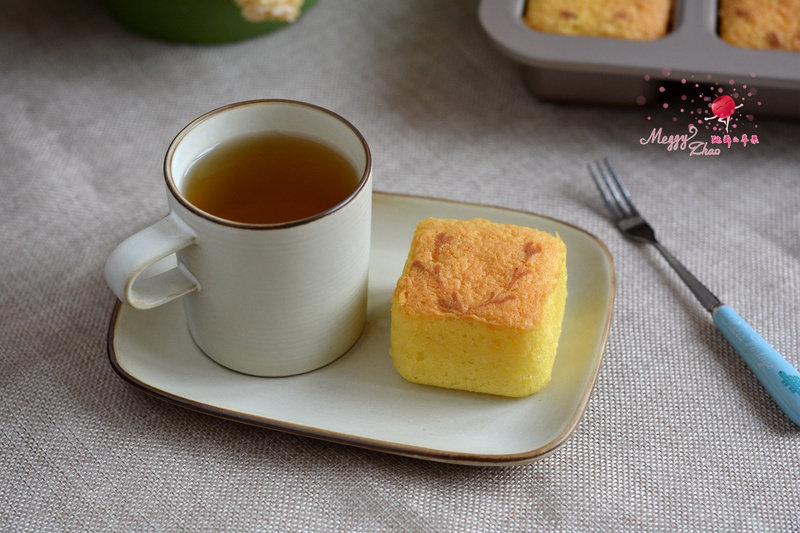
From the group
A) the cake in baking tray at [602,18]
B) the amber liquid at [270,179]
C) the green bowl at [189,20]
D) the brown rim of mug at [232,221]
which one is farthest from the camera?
the green bowl at [189,20]

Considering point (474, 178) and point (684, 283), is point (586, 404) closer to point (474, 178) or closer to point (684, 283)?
point (684, 283)

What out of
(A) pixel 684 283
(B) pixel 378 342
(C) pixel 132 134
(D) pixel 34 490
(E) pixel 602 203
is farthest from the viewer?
(C) pixel 132 134

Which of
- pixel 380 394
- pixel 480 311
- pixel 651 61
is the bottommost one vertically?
pixel 380 394

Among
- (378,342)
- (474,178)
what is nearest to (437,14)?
(474,178)

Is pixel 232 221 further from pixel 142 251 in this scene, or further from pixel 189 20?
pixel 189 20

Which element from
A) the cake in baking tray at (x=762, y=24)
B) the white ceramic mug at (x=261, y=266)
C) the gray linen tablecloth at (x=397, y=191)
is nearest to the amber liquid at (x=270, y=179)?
the white ceramic mug at (x=261, y=266)

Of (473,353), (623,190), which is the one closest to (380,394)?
(473,353)

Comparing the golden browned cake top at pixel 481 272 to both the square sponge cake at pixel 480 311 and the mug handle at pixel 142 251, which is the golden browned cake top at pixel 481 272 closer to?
the square sponge cake at pixel 480 311
